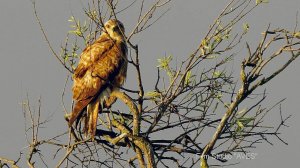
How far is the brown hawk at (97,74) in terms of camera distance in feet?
29.1

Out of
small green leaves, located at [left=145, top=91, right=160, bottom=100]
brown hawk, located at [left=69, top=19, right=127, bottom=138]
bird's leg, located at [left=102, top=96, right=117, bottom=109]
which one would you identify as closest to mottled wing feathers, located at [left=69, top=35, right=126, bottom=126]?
brown hawk, located at [left=69, top=19, right=127, bottom=138]

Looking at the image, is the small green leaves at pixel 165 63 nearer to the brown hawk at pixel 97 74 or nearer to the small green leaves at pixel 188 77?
the small green leaves at pixel 188 77

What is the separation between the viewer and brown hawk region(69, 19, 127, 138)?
8859 millimetres

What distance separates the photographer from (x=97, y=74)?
9172mm

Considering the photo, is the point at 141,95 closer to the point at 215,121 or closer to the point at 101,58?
the point at 215,121

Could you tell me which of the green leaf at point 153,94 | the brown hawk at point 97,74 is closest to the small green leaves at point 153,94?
the green leaf at point 153,94

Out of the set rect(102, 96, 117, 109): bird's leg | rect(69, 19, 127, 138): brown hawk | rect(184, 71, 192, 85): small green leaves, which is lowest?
rect(184, 71, 192, 85): small green leaves

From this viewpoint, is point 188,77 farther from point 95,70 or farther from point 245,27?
point 95,70

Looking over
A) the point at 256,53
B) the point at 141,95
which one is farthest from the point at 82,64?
the point at 256,53

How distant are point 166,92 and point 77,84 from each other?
2464 mm

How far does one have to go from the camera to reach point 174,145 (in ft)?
24.4

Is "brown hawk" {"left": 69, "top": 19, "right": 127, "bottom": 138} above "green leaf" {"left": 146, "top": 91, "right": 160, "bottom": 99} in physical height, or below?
above

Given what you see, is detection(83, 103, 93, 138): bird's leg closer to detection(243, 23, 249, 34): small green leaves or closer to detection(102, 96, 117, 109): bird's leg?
detection(102, 96, 117, 109): bird's leg

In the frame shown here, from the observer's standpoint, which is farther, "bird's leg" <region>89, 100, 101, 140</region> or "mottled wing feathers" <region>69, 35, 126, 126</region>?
"mottled wing feathers" <region>69, 35, 126, 126</region>
